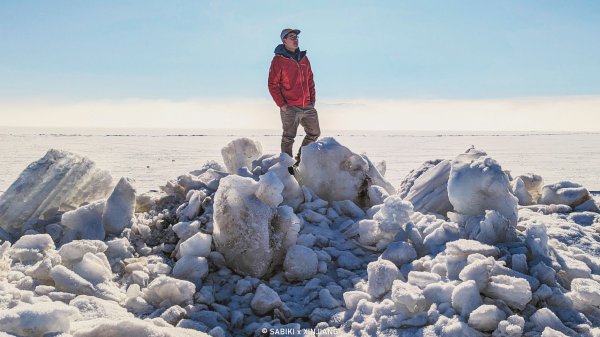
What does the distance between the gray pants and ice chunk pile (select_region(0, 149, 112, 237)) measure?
2291 mm

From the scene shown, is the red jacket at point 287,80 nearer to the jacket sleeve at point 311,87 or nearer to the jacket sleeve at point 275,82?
the jacket sleeve at point 275,82

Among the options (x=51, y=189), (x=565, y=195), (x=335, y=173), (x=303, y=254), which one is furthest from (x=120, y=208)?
(x=565, y=195)

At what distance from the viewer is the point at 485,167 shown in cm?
367

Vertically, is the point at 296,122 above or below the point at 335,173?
above

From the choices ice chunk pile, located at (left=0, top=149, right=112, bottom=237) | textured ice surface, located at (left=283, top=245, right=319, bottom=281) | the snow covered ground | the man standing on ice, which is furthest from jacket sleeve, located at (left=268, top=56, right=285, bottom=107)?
textured ice surface, located at (left=283, top=245, right=319, bottom=281)

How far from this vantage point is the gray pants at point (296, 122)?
6.36 m

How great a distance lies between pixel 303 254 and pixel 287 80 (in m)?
3.25

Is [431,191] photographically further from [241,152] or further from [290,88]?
[290,88]

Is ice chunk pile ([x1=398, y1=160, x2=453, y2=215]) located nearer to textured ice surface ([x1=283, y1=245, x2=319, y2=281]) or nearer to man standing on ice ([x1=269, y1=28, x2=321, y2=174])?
textured ice surface ([x1=283, y1=245, x2=319, y2=281])

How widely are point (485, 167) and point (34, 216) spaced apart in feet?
12.4

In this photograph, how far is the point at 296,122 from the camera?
6418 mm

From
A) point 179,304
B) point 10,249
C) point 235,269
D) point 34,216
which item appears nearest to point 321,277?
point 235,269

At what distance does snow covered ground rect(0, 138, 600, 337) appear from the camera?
2637 millimetres

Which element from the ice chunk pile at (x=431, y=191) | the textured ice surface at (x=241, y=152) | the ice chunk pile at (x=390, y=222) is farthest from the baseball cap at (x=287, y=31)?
the ice chunk pile at (x=390, y=222)
